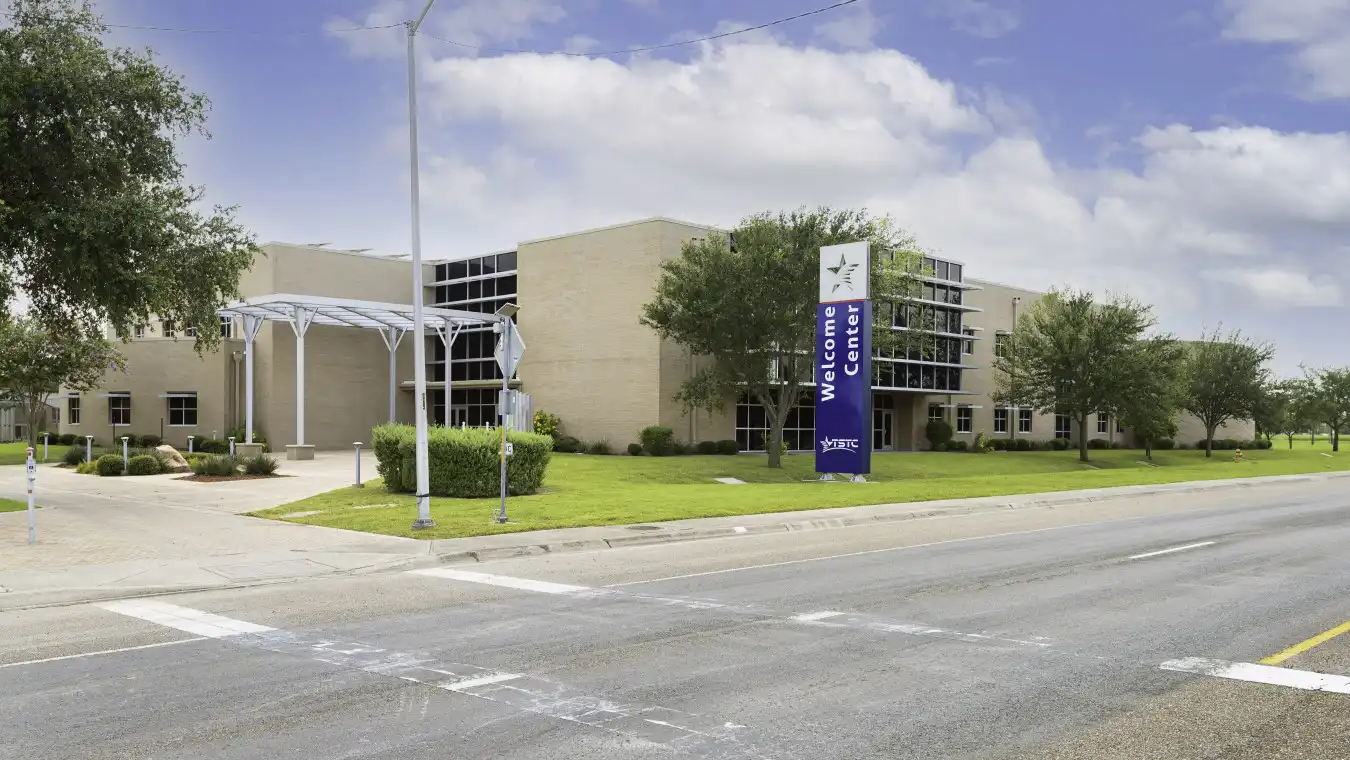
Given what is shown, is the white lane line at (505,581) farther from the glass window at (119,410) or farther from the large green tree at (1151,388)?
the glass window at (119,410)

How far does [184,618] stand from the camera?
31.2 feet

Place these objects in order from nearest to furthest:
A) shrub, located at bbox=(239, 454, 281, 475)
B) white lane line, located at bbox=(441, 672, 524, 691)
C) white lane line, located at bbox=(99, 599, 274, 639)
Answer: white lane line, located at bbox=(441, 672, 524, 691) → white lane line, located at bbox=(99, 599, 274, 639) → shrub, located at bbox=(239, 454, 281, 475)

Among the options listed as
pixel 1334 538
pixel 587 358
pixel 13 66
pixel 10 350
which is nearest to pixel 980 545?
pixel 1334 538

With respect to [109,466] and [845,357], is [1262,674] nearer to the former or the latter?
[845,357]

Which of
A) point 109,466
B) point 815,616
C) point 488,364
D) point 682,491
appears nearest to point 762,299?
point 682,491

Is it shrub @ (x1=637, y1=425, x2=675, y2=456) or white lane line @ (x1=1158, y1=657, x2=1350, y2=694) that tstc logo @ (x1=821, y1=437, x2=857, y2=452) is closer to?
shrub @ (x1=637, y1=425, x2=675, y2=456)

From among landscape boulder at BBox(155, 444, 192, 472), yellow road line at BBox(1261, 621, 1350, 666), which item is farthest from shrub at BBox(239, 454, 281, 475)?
yellow road line at BBox(1261, 621, 1350, 666)

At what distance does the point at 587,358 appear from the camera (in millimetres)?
43531

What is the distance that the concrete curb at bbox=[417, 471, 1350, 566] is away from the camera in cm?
1425

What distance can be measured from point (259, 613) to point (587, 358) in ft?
111

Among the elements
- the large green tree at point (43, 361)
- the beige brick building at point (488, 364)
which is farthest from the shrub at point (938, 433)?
the large green tree at point (43, 361)

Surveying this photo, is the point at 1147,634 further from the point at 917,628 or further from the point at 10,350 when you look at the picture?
the point at 10,350

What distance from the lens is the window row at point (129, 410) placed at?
47.3 metres

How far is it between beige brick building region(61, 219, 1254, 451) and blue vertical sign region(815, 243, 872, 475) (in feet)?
30.0
